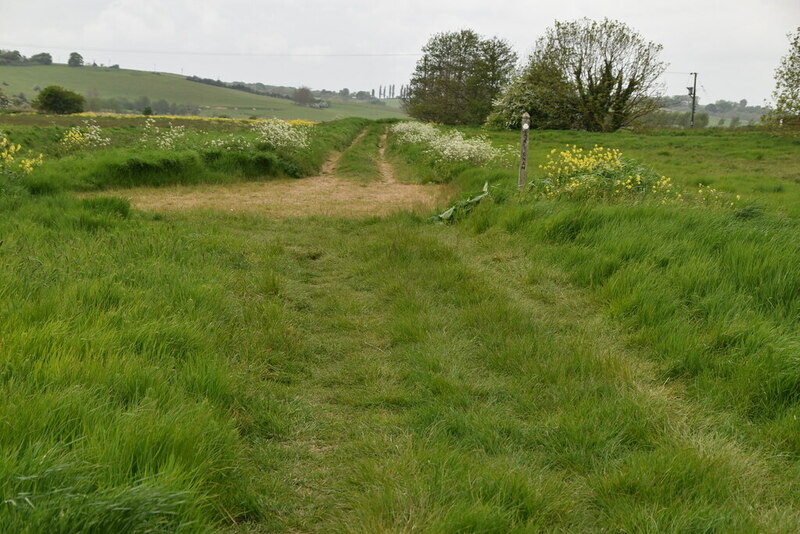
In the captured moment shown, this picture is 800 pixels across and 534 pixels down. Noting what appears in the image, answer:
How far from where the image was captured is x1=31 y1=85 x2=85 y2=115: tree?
5738cm

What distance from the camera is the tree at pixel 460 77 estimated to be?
197 feet

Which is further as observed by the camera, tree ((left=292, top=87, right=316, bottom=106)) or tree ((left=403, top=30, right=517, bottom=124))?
tree ((left=292, top=87, right=316, bottom=106))

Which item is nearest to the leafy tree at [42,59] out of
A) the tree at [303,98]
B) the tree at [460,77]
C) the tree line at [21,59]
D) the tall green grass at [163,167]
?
the tree line at [21,59]

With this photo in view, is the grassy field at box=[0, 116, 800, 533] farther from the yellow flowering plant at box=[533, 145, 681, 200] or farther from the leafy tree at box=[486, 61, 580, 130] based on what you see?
the leafy tree at box=[486, 61, 580, 130]

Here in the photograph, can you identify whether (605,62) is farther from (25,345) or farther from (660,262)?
(25,345)

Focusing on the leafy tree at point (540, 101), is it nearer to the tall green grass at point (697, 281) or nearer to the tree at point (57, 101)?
the tall green grass at point (697, 281)

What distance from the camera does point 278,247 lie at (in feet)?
24.0

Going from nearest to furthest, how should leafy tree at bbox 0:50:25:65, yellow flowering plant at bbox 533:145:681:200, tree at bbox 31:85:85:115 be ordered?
yellow flowering plant at bbox 533:145:681:200, tree at bbox 31:85:85:115, leafy tree at bbox 0:50:25:65

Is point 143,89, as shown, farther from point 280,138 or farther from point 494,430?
point 494,430

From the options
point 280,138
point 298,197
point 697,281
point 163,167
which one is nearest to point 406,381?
point 697,281

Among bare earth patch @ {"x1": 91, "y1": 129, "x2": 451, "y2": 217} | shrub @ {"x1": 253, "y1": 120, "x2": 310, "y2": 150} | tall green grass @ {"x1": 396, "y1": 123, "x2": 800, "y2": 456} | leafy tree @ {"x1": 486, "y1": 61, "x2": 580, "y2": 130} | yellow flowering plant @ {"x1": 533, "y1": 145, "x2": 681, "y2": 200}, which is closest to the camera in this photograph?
tall green grass @ {"x1": 396, "y1": 123, "x2": 800, "y2": 456}

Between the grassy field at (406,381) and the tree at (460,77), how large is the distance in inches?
2245

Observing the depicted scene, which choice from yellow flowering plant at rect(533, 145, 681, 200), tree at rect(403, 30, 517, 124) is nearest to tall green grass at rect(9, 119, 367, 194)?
yellow flowering plant at rect(533, 145, 681, 200)

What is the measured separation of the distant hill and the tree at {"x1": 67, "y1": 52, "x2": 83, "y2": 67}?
6309mm
